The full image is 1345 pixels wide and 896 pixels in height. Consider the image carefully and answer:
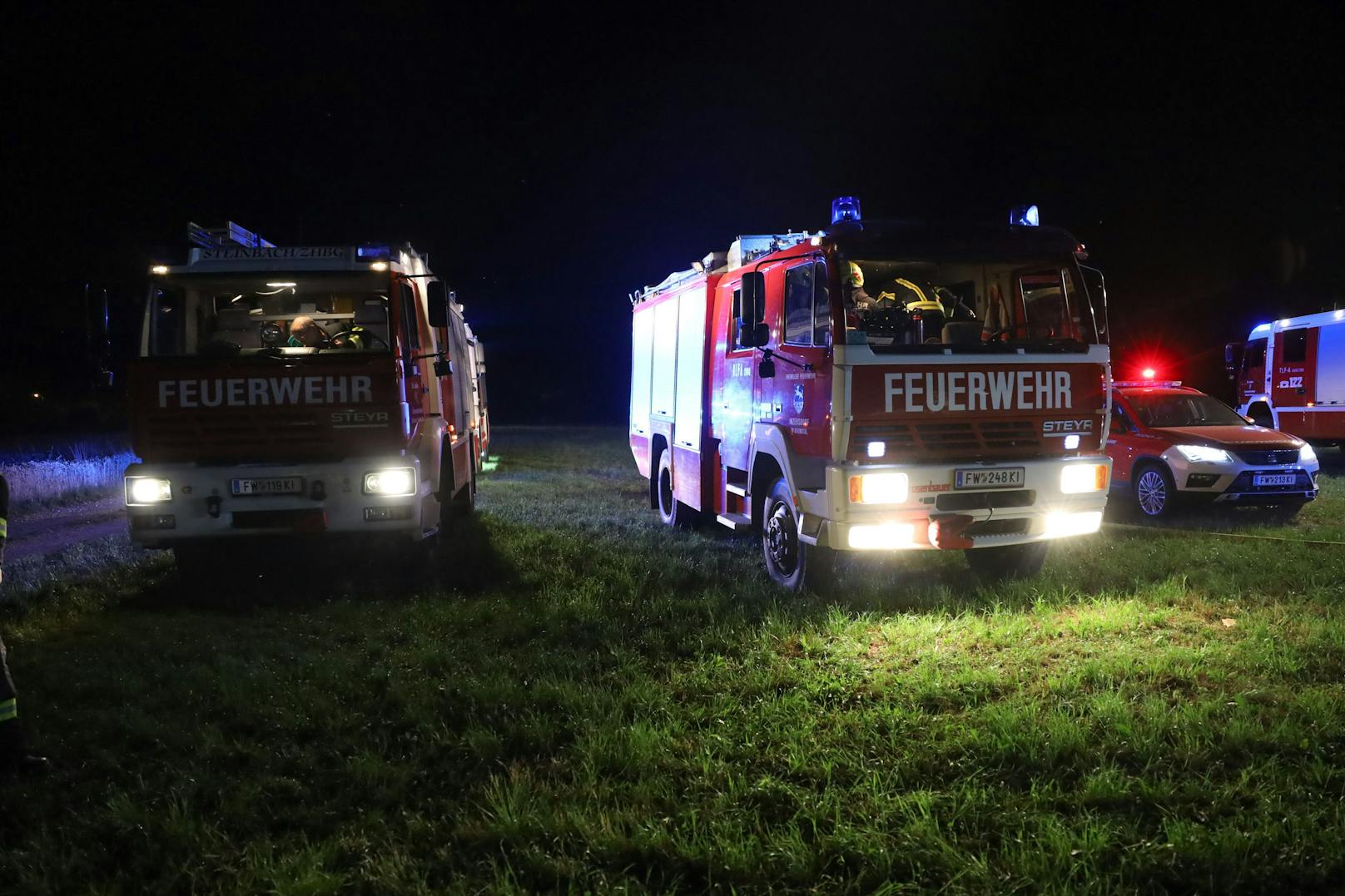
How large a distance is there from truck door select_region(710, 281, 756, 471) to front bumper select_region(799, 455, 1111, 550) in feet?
4.98

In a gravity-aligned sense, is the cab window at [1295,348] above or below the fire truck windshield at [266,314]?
above

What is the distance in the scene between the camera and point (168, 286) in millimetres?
7559

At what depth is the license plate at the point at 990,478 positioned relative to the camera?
6.40 m

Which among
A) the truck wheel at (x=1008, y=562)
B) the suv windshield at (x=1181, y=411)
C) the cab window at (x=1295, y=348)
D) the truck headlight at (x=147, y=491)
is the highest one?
the cab window at (x=1295, y=348)

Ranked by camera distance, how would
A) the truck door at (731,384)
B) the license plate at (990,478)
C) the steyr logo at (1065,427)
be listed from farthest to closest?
the truck door at (731,384), the steyr logo at (1065,427), the license plate at (990,478)

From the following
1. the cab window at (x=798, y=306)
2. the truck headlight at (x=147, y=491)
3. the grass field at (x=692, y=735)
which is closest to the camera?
the grass field at (x=692, y=735)

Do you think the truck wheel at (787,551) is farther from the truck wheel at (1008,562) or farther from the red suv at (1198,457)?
the red suv at (1198,457)

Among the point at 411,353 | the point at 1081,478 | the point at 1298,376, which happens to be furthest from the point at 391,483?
the point at 1298,376

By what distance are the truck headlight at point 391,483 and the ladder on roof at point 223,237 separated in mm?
2420

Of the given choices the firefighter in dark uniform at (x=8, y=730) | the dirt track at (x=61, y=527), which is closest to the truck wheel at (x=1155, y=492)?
the firefighter in dark uniform at (x=8, y=730)

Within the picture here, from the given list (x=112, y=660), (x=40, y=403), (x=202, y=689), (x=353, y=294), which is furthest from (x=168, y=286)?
(x=40, y=403)

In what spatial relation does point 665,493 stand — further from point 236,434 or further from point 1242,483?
point 1242,483

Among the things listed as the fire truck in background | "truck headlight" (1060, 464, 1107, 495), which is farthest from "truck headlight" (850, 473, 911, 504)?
the fire truck in background

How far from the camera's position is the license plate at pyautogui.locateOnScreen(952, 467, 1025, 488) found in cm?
640
